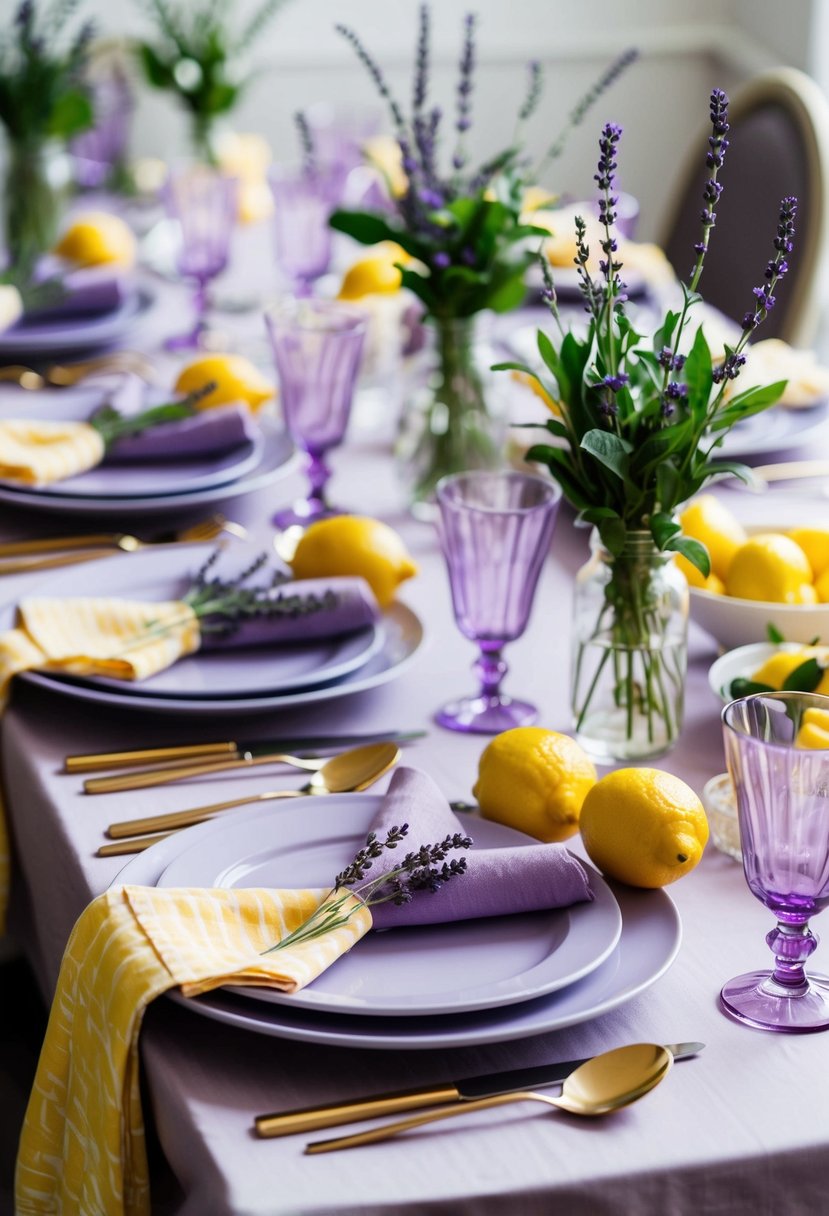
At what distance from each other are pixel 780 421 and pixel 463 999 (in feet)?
3.44

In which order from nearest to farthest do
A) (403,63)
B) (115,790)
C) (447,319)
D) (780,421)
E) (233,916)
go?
(233,916), (115,790), (447,319), (780,421), (403,63)

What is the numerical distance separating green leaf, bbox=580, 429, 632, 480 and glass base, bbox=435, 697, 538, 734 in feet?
0.72

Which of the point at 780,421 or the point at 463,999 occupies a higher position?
the point at 780,421

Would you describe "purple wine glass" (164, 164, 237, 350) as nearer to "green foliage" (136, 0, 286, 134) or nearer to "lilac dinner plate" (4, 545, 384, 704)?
"green foliage" (136, 0, 286, 134)

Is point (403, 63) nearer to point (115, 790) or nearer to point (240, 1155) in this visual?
point (115, 790)

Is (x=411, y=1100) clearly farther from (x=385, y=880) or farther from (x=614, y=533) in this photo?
(x=614, y=533)

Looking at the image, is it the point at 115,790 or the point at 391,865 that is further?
the point at 115,790

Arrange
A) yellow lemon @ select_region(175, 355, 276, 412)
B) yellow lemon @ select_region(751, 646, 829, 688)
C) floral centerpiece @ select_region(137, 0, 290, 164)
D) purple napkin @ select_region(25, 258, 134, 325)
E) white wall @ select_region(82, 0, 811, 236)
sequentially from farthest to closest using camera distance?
white wall @ select_region(82, 0, 811, 236)
floral centerpiece @ select_region(137, 0, 290, 164)
purple napkin @ select_region(25, 258, 134, 325)
yellow lemon @ select_region(175, 355, 276, 412)
yellow lemon @ select_region(751, 646, 829, 688)

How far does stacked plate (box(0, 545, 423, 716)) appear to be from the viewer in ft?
3.59

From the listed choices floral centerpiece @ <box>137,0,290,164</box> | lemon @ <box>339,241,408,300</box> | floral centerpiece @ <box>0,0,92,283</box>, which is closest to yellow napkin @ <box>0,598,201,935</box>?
lemon @ <box>339,241,408,300</box>

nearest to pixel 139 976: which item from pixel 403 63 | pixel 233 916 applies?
pixel 233 916

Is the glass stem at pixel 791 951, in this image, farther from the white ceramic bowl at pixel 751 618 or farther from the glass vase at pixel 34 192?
the glass vase at pixel 34 192

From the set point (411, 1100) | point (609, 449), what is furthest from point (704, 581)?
point (411, 1100)

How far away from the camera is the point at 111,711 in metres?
1.13
